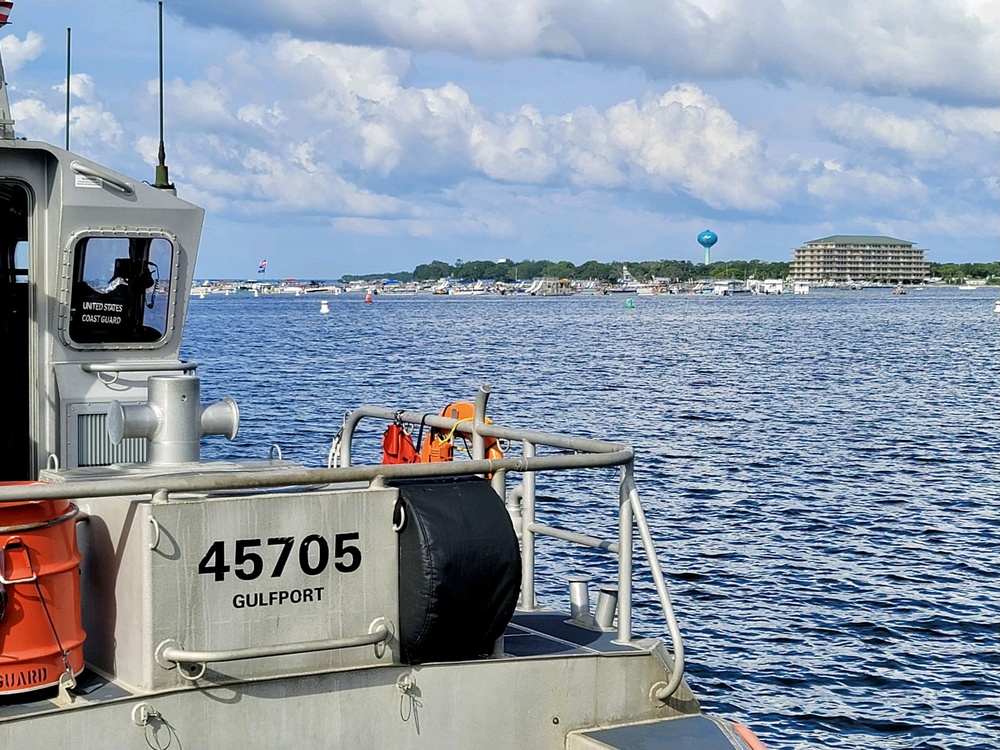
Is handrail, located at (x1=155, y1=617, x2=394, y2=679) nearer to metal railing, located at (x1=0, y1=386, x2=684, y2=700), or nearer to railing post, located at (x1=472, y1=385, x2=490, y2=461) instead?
metal railing, located at (x1=0, y1=386, x2=684, y2=700)

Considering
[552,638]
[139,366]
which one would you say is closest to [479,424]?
[552,638]

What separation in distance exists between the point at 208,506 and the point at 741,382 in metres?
49.5

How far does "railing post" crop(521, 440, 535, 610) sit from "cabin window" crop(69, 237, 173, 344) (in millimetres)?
2643

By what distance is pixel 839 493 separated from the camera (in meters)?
25.5

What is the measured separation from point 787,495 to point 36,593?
2156 cm

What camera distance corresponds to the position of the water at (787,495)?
14.2 metres

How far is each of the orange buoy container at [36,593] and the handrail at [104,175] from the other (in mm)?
2924

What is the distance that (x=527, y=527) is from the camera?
6844 millimetres

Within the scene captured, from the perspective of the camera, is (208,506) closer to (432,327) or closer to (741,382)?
(741,382)

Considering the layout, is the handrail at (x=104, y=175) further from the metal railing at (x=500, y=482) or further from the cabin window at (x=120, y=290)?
the metal railing at (x=500, y=482)

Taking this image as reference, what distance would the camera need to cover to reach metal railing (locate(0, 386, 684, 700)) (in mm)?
5020

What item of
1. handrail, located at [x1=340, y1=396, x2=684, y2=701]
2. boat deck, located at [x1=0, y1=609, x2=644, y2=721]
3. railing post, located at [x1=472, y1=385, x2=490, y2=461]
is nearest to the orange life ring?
handrail, located at [x1=340, y1=396, x2=684, y2=701]

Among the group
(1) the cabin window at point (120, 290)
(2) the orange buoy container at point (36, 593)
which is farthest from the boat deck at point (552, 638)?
(1) the cabin window at point (120, 290)

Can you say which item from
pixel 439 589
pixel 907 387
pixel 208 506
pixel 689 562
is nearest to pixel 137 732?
pixel 208 506
